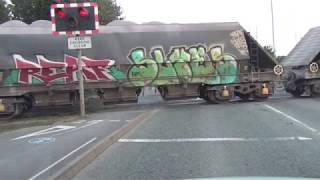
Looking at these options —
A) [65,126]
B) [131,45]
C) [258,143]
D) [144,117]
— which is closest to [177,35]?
[131,45]

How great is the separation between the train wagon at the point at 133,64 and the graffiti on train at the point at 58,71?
0.13 ft

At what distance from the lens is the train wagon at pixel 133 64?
2400 centimetres

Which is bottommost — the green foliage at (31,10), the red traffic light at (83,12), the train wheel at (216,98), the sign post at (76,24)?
the train wheel at (216,98)

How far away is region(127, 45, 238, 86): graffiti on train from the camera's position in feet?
82.1

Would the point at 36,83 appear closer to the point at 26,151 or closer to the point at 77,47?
the point at 77,47

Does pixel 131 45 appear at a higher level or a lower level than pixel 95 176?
higher

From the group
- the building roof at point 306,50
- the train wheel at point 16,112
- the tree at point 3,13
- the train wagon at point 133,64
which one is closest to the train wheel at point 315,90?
the building roof at point 306,50

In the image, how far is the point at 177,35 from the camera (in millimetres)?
25500

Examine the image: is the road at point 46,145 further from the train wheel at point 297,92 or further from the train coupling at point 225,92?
the train wheel at point 297,92

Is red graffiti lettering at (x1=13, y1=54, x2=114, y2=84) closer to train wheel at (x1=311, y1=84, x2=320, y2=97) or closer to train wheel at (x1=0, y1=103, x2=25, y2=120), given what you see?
train wheel at (x1=0, y1=103, x2=25, y2=120)

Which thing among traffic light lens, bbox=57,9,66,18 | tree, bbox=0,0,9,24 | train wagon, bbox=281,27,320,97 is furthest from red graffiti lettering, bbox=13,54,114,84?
tree, bbox=0,0,9,24

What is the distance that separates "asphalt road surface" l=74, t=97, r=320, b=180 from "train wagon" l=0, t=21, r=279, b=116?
608cm

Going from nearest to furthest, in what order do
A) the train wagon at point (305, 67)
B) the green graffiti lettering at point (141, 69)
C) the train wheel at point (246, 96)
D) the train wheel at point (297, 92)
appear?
the green graffiti lettering at point (141, 69), the train wheel at point (246, 96), the train wagon at point (305, 67), the train wheel at point (297, 92)

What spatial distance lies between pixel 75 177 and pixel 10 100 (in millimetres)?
14851
